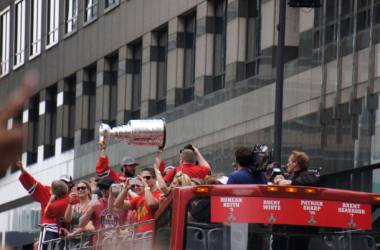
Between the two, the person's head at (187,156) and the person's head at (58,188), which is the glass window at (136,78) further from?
the person's head at (187,156)

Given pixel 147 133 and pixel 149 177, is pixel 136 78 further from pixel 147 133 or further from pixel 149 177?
pixel 149 177

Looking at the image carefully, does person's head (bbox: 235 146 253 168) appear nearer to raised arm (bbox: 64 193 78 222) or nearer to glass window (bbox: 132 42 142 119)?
raised arm (bbox: 64 193 78 222)

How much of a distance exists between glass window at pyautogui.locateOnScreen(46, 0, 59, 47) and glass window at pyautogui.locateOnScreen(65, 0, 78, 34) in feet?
3.88

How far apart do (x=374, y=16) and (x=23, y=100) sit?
20699 mm

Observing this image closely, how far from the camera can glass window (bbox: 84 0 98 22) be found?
43.6 m

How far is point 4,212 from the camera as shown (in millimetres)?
54156

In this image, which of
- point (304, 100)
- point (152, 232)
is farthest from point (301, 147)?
point (152, 232)

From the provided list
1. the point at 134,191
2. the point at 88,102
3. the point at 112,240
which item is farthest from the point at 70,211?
the point at 88,102

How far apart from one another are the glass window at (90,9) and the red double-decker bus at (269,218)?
104 feet

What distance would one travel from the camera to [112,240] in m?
14.0

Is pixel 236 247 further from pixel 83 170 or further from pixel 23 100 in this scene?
pixel 83 170

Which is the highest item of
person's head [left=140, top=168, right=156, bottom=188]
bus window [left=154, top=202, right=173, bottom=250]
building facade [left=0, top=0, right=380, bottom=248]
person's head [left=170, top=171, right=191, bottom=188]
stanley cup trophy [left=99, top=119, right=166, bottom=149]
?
building facade [left=0, top=0, right=380, bottom=248]

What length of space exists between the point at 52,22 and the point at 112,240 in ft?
117

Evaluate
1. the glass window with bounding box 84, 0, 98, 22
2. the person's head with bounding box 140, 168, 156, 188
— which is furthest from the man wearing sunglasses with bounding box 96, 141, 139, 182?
the glass window with bounding box 84, 0, 98, 22
